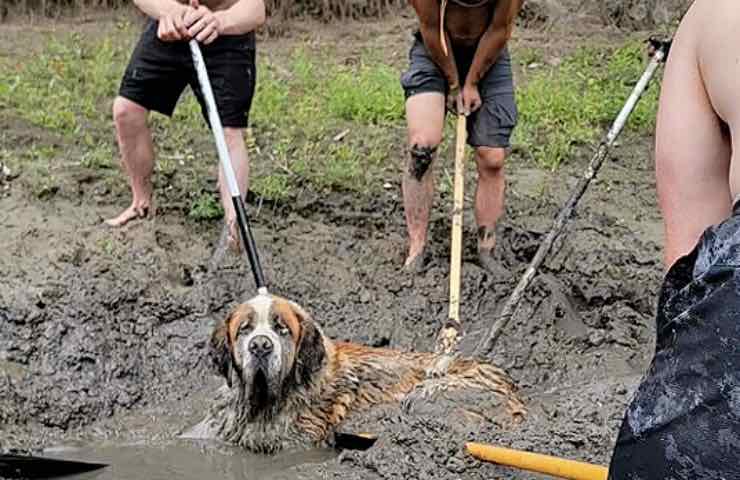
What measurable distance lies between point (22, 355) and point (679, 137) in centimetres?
496

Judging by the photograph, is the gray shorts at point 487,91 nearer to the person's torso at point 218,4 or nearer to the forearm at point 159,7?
the person's torso at point 218,4

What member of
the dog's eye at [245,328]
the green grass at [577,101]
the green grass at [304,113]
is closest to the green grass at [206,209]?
the green grass at [304,113]

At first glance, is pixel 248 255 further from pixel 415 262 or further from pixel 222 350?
pixel 415 262

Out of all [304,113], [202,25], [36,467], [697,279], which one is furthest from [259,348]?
[304,113]

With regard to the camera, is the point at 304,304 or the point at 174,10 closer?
the point at 174,10

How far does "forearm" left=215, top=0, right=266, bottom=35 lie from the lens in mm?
7129

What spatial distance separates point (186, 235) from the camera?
25.3 ft

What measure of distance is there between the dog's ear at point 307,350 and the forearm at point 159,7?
1980mm

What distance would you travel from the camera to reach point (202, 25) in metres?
6.92

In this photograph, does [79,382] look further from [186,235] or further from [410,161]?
[410,161]

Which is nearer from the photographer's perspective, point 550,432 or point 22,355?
point 550,432

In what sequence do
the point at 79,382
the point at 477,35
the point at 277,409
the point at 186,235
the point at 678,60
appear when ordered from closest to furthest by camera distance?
the point at 678,60, the point at 277,409, the point at 79,382, the point at 477,35, the point at 186,235

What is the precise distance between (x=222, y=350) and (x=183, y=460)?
558 millimetres

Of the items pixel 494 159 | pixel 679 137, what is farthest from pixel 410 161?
pixel 679 137
